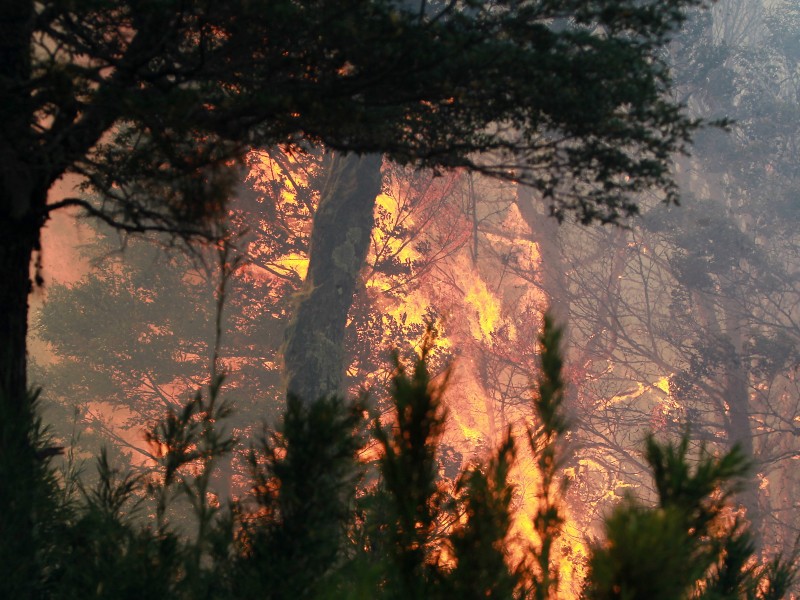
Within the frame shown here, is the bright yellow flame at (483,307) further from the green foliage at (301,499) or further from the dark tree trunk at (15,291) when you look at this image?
the green foliage at (301,499)

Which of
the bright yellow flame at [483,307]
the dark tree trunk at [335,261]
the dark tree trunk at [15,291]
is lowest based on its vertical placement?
the dark tree trunk at [15,291]

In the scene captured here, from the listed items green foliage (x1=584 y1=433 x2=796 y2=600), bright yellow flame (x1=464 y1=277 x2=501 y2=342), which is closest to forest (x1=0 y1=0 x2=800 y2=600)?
green foliage (x1=584 y1=433 x2=796 y2=600)

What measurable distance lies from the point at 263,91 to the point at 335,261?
13.0 meters

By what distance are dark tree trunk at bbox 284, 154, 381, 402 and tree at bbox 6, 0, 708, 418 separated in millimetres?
11091

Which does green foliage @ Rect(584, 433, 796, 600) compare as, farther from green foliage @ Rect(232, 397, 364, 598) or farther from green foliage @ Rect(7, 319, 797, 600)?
green foliage @ Rect(232, 397, 364, 598)

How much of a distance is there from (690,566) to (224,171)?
4048 mm

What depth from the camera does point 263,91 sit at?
5551 millimetres

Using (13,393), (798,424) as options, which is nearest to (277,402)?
(798,424)

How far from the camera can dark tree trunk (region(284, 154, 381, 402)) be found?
690 inches

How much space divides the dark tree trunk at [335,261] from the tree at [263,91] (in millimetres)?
11091

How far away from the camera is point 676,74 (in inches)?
1047

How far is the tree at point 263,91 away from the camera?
17.0 feet

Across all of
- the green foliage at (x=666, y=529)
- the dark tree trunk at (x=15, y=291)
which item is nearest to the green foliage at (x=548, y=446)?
the green foliage at (x=666, y=529)

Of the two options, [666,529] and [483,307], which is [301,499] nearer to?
[666,529]
